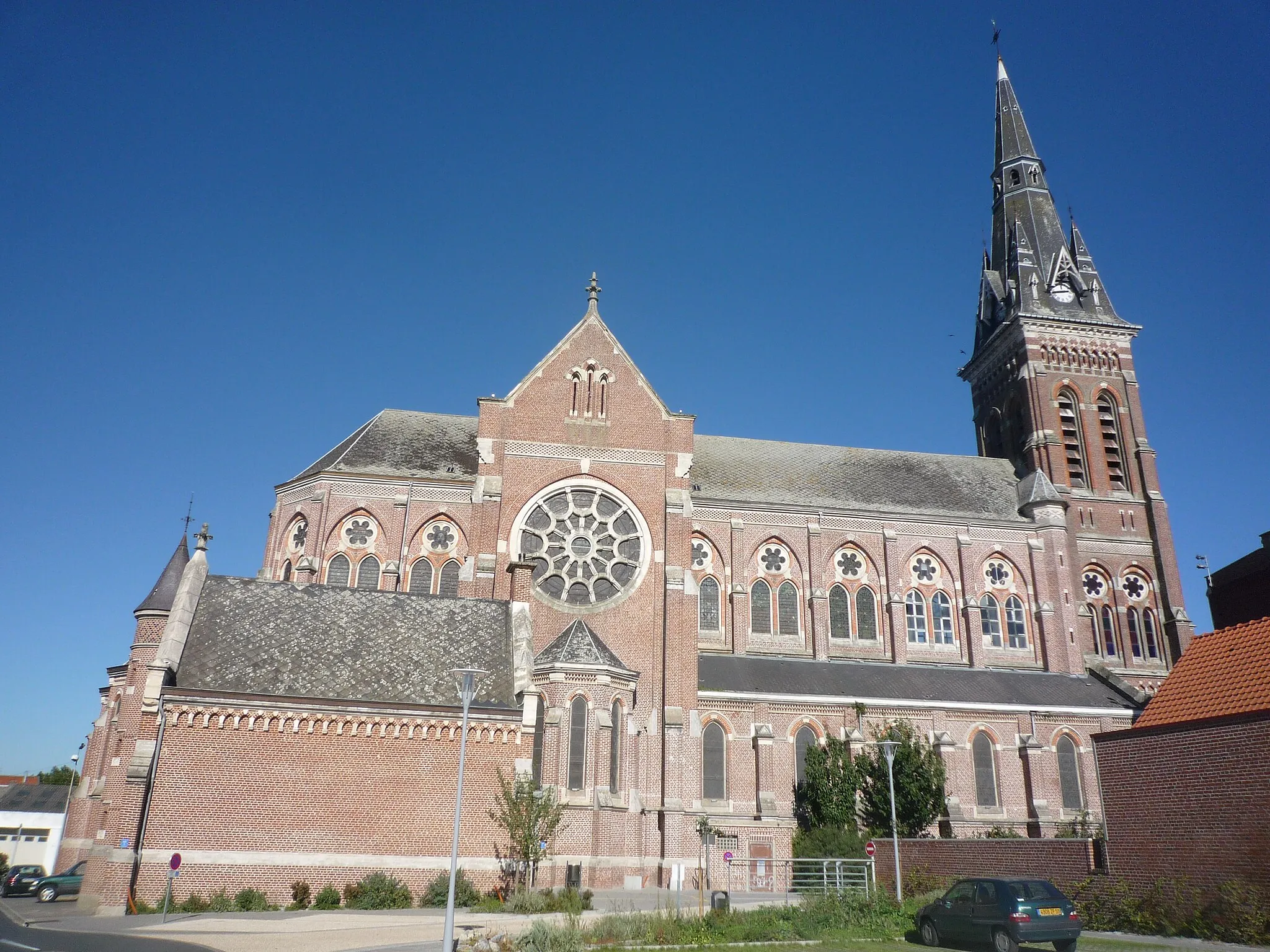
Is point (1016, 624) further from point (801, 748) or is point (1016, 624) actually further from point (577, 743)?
point (577, 743)

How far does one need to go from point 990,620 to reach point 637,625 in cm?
1829

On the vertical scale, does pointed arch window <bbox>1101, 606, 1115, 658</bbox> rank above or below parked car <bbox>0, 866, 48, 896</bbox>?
above

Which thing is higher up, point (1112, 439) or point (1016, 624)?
A: point (1112, 439)

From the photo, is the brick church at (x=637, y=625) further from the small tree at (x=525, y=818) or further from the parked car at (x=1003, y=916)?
the parked car at (x=1003, y=916)

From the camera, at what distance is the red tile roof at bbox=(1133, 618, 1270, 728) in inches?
727

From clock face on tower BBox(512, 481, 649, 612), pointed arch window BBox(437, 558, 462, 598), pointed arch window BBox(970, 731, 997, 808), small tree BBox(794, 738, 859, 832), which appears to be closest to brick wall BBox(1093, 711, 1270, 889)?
small tree BBox(794, 738, 859, 832)

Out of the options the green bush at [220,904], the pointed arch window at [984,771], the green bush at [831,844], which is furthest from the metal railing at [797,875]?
the green bush at [220,904]

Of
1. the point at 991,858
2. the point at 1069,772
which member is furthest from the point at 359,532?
the point at 1069,772

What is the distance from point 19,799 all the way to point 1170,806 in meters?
71.2

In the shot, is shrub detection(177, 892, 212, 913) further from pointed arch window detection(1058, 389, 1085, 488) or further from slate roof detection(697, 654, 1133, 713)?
pointed arch window detection(1058, 389, 1085, 488)

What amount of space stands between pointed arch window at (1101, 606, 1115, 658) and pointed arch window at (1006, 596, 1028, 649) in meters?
4.05

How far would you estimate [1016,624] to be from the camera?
1654 inches

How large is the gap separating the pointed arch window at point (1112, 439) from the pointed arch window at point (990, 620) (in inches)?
399

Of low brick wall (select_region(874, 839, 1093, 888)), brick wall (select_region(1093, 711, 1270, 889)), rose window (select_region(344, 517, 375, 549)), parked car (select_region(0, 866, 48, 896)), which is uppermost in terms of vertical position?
rose window (select_region(344, 517, 375, 549))
